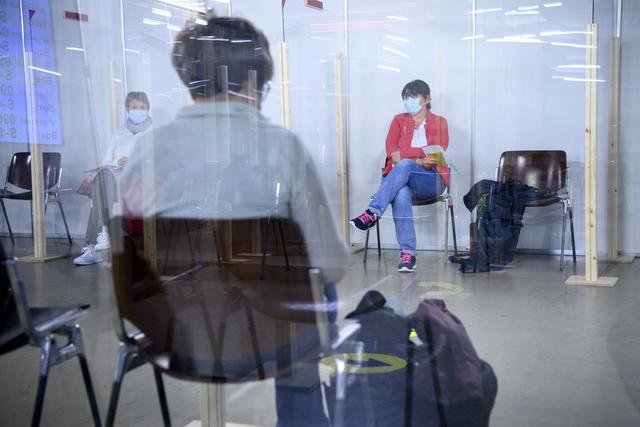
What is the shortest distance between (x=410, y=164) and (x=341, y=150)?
6.6 inches

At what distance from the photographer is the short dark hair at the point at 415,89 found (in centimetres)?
162

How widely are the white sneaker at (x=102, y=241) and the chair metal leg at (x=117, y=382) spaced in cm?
27

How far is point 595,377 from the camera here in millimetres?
1623

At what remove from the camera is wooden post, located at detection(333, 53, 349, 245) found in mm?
1616

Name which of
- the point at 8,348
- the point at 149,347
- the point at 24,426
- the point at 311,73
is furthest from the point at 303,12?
the point at 24,426

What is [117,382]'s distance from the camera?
1965mm

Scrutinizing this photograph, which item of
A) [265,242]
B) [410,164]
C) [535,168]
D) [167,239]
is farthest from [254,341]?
[535,168]

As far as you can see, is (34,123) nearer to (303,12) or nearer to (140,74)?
(140,74)

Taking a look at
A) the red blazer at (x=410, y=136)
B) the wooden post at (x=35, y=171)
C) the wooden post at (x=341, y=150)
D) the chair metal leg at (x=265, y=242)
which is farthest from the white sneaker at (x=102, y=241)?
the red blazer at (x=410, y=136)

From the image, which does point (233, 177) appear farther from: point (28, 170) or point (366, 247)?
point (28, 170)

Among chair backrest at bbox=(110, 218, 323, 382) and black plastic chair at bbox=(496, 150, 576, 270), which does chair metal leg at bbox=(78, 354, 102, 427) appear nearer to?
chair backrest at bbox=(110, 218, 323, 382)

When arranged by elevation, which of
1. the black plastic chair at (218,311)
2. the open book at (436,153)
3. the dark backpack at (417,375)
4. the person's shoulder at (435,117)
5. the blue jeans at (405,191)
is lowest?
the dark backpack at (417,375)

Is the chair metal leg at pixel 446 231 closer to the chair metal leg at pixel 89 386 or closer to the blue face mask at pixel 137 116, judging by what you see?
the blue face mask at pixel 137 116

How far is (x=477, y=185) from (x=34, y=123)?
Answer: 1.38 meters
